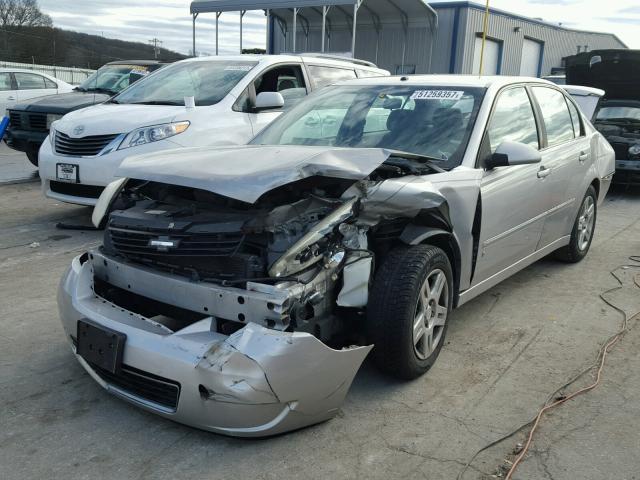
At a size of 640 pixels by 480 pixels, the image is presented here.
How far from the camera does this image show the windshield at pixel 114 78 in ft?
35.2

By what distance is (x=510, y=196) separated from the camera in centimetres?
415

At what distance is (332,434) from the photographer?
2.91m

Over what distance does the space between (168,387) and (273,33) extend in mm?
27404

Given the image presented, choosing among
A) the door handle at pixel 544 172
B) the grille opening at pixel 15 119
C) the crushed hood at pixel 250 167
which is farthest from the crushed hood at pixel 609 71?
the grille opening at pixel 15 119

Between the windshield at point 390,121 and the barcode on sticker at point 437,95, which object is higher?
the barcode on sticker at point 437,95

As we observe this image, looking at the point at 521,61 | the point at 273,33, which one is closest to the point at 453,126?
the point at 273,33

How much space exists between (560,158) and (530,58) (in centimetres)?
2808

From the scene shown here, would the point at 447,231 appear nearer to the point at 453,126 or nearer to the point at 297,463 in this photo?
the point at 453,126

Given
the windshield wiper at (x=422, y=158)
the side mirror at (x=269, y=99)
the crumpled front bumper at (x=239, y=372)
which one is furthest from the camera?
the side mirror at (x=269, y=99)

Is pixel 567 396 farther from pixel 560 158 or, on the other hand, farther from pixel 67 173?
pixel 67 173

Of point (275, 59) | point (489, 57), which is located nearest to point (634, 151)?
point (275, 59)

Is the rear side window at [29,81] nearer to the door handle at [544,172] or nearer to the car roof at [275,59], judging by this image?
the car roof at [275,59]

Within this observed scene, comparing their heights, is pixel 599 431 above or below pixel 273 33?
below

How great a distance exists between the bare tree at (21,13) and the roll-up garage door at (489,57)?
110 feet
